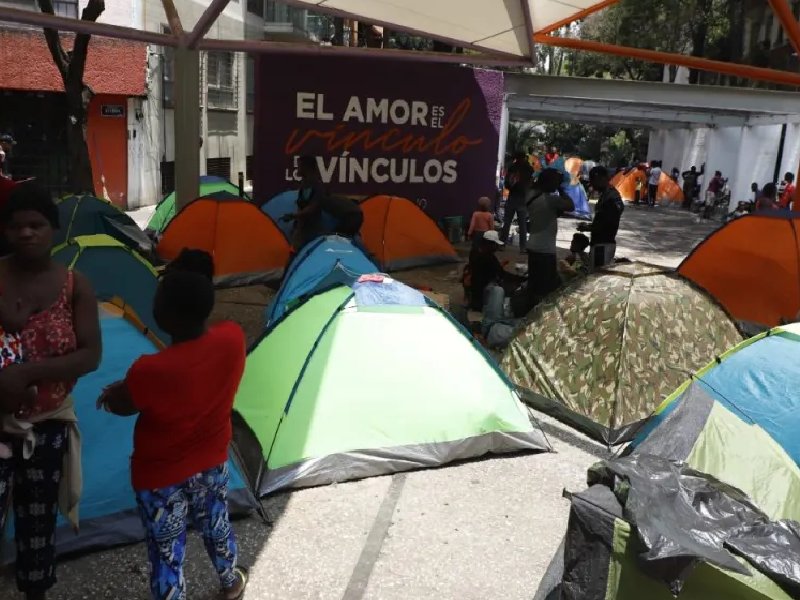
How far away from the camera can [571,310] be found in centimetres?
581

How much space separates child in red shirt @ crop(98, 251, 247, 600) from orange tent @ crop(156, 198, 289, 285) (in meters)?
6.76

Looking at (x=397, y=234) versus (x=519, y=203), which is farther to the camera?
(x=519, y=203)

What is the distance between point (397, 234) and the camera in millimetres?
10812

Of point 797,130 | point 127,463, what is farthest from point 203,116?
point 127,463

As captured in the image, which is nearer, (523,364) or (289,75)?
(523,364)

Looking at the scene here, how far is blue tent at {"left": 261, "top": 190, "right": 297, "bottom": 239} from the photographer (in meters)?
10.9

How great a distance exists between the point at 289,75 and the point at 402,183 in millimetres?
2562

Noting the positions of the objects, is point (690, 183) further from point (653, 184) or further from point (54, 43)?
point (54, 43)

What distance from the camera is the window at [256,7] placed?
2508cm

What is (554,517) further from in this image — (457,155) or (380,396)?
(457,155)

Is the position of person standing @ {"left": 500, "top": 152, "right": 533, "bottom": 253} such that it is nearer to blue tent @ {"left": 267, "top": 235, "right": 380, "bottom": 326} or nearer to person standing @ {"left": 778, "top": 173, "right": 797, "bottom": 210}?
blue tent @ {"left": 267, "top": 235, "right": 380, "bottom": 326}

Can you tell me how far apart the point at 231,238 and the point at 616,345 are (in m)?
5.66

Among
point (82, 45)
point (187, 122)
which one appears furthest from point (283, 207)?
point (82, 45)

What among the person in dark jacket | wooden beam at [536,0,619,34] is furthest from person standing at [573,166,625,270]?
wooden beam at [536,0,619,34]
